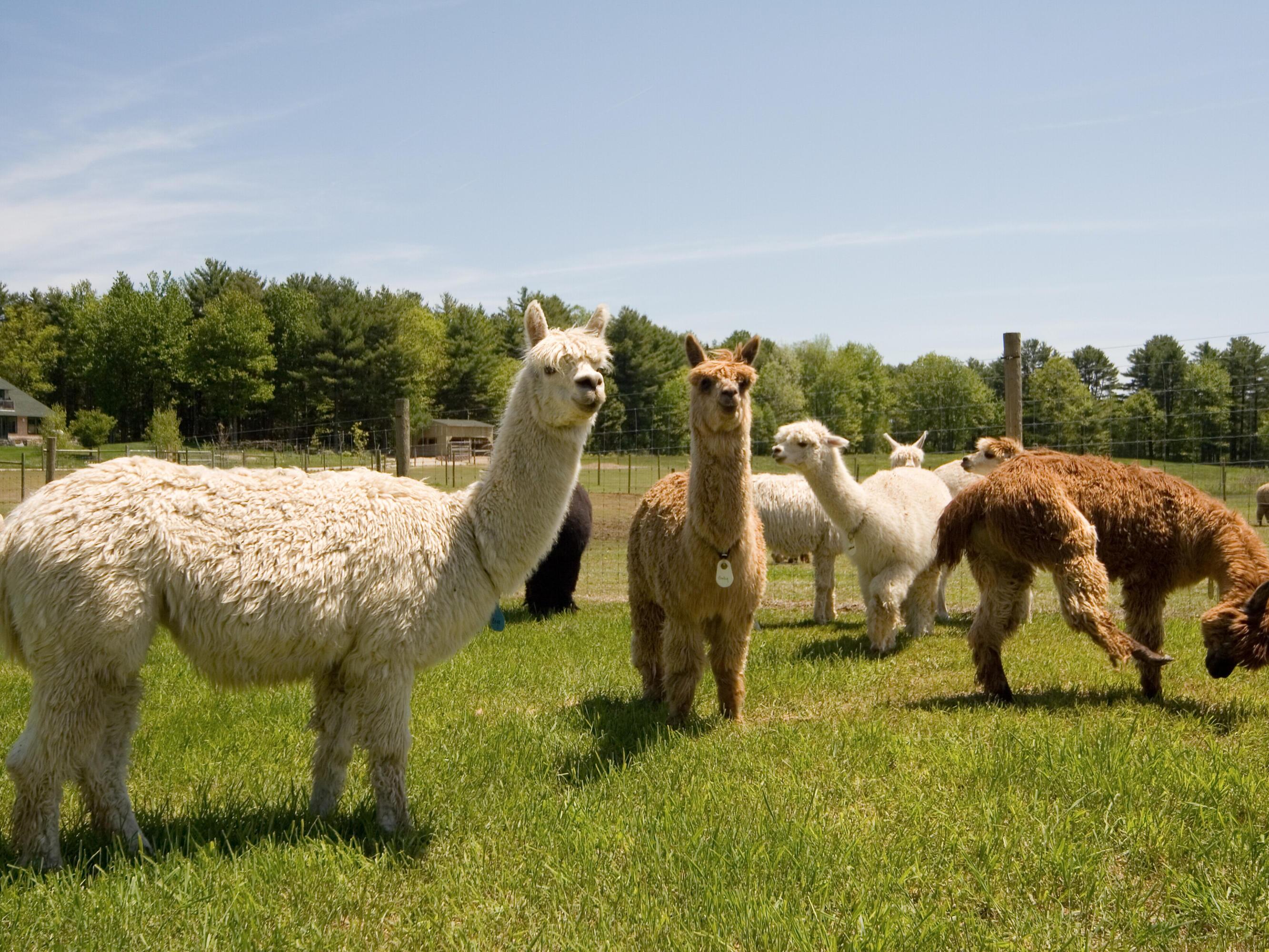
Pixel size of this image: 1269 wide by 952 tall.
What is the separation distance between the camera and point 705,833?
13.6 ft

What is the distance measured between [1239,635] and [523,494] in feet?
14.2

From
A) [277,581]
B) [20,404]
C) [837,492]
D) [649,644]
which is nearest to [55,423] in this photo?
[20,404]

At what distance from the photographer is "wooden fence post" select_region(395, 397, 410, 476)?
12.5m

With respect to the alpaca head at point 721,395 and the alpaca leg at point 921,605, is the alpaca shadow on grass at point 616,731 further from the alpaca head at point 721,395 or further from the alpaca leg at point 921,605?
the alpaca leg at point 921,605

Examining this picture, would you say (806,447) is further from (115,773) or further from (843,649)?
(115,773)

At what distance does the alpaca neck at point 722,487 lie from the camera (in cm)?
583

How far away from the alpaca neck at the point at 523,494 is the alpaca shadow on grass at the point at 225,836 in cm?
122

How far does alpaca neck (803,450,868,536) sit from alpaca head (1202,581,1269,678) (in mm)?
3598

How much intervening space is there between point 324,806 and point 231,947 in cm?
131

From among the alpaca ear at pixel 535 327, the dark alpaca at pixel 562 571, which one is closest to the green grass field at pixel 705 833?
the alpaca ear at pixel 535 327

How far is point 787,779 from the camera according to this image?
4.86m

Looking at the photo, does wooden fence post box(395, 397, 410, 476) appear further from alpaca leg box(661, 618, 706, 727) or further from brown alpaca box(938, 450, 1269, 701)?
brown alpaca box(938, 450, 1269, 701)

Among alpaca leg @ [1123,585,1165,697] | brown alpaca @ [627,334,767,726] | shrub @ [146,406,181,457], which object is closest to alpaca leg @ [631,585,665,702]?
A: brown alpaca @ [627,334,767,726]

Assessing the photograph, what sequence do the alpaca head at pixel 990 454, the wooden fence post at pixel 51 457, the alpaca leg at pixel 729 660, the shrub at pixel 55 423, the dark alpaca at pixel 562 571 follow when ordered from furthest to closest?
Result: 1. the shrub at pixel 55 423
2. the wooden fence post at pixel 51 457
3. the dark alpaca at pixel 562 571
4. the alpaca head at pixel 990 454
5. the alpaca leg at pixel 729 660
